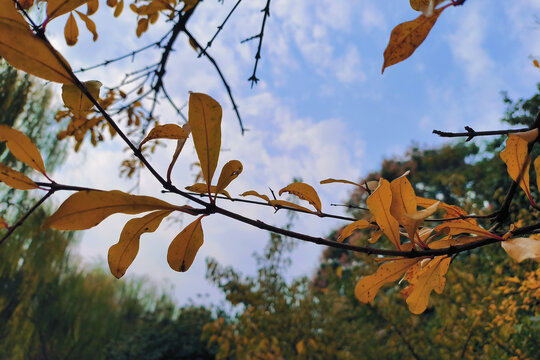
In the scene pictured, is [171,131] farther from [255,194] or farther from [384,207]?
[384,207]

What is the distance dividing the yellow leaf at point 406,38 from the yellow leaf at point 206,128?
0.49 feet

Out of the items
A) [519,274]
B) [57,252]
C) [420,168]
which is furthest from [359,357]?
[420,168]

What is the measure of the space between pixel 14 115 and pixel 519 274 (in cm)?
590

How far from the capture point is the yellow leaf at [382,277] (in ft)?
1.24

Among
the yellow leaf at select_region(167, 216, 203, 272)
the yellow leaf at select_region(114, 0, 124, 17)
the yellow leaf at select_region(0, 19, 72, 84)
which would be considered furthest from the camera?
the yellow leaf at select_region(114, 0, 124, 17)

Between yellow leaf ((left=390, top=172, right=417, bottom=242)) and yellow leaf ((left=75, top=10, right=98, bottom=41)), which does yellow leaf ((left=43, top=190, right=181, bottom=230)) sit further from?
yellow leaf ((left=75, top=10, right=98, bottom=41))

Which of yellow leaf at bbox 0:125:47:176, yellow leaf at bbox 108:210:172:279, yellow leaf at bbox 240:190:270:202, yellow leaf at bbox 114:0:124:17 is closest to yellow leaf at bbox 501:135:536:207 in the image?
yellow leaf at bbox 240:190:270:202

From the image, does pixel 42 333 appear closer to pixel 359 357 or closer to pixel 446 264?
pixel 359 357

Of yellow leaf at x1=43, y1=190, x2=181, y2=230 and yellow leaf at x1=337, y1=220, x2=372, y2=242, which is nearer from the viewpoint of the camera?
yellow leaf at x1=43, y1=190, x2=181, y2=230

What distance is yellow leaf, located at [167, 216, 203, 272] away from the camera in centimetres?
37

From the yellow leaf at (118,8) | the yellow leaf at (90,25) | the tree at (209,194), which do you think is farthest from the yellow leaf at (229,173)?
the yellow leaf at (118,8)

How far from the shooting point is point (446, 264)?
0.42 meters

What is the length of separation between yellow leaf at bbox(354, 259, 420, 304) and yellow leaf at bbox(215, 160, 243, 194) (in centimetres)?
17

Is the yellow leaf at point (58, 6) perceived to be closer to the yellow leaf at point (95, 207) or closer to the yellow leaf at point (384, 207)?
the yellow leaf at point (95, 207)
